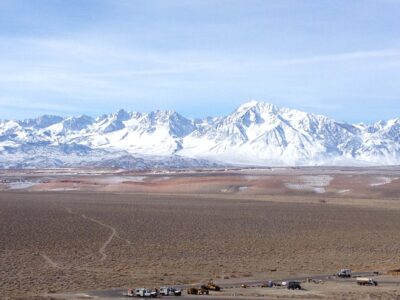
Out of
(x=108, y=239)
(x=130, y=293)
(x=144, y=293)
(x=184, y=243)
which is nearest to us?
(x=144, y=293)

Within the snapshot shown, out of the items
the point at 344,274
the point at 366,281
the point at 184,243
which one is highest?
the point at 366,281

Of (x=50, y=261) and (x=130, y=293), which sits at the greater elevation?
(x=130, y=293)

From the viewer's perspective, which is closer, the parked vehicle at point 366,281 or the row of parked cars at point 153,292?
the row of parked cars at point 153,292

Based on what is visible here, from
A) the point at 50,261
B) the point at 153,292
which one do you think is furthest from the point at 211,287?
the point at 50,261

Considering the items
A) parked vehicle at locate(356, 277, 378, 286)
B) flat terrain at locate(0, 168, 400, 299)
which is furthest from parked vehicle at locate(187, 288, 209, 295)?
parked vehicle at locate(356, 277, 378, 286)

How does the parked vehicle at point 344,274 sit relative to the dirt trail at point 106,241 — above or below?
above

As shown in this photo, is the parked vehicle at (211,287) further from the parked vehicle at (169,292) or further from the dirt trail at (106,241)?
the dirt trail at (106,241)

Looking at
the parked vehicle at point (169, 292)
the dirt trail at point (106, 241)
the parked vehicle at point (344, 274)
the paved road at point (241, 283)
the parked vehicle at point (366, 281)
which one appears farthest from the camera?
the dirt trail at point (106, 241)

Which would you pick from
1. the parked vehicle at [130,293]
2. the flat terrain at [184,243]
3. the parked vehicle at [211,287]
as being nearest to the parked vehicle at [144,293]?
the parked vehicle at [130,293]

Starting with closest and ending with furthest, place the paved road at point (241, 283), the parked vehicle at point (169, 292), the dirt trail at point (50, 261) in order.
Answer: the paved road at point (241, 283), the parked vehicle at point (169, 292), the dirt trail at point (50, 261)

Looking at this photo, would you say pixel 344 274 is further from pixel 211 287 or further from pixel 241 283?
pixel 211 287

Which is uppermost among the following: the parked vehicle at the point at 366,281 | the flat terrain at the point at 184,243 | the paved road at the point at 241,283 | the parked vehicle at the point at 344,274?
the parked vehicle at the point at 366,281

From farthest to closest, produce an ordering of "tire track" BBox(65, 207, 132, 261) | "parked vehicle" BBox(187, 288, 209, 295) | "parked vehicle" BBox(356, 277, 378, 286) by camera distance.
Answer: "tire track" BBox(65, 207, 132, 261)
"parked vehicle" BBox(356, 277, 378, 286)
"parked vehicle" BBox(187, 288, 209, 295)

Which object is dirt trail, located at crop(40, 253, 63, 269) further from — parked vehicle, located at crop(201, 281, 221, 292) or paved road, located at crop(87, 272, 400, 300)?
parked vehicle, located at crop(201, 281, 221, 292)
